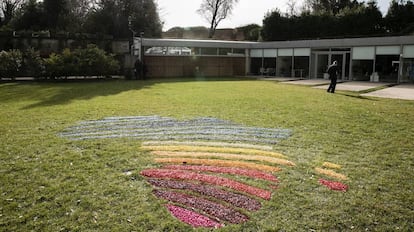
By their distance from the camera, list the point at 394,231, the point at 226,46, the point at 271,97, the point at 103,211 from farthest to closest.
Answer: the point at 226,46, the point at 271,97, the point at 103,211, the point at 394,231

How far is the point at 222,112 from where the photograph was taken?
38.6ft

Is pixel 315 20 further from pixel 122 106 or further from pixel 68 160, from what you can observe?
pixel 68 160

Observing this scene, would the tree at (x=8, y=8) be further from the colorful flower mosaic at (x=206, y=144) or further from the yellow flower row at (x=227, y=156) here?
the yellow flower row at (x=227, y=156)

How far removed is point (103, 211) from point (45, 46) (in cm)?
3318

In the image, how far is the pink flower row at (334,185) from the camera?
5.19 m

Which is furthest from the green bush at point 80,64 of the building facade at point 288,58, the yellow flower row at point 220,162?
the yellow flower row at point 220,162

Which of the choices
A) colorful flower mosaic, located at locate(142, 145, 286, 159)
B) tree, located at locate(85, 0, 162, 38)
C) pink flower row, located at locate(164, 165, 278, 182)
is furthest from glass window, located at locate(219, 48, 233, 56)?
pink flower row, located at locate(164, 165, 278, 182)

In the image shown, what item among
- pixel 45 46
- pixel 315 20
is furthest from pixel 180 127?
pixel 315 20

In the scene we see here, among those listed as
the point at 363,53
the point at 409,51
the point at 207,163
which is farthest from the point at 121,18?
the point at 207,163

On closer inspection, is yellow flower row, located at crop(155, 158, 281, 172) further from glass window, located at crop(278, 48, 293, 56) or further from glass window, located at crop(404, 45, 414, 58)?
glass window, located at crop(278, 48, 293, 56)

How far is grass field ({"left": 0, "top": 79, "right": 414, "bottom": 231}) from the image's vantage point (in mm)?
4188

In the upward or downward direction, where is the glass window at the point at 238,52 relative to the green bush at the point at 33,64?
upward

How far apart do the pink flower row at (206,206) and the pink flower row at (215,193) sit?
20cm

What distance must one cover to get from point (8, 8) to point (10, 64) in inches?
974
